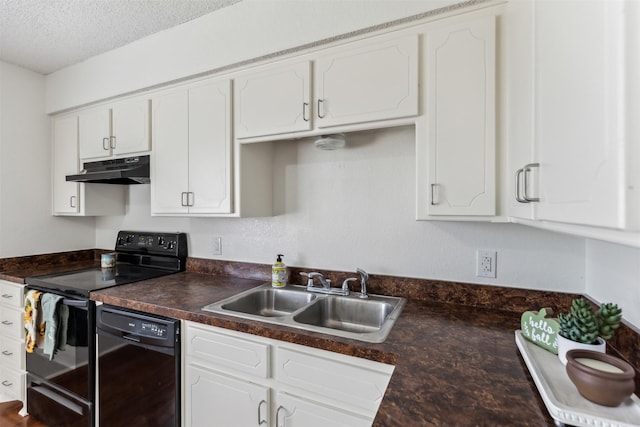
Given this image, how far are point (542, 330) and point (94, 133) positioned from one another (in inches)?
116

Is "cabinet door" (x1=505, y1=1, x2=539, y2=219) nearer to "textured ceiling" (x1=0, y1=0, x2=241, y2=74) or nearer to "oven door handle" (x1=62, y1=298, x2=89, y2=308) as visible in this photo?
"textured ceiling" (x1=0, y1=0, x2=241, y2=74)

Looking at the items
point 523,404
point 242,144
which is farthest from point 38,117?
point 523,404

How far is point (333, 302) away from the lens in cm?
157

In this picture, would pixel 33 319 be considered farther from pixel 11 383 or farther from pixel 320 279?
pixel 320 279

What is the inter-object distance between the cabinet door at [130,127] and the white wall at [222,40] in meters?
0.11

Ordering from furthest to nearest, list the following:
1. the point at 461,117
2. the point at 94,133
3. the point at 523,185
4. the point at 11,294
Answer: the point at 94,133 → the point at 11,294 → the point at 461,117 → the point at 523,185

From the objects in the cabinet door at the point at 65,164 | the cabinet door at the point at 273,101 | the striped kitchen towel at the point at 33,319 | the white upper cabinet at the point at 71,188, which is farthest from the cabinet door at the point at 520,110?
the cabinet door at the point at 65,164

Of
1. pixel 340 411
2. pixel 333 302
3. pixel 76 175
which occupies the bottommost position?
pixel 340 411

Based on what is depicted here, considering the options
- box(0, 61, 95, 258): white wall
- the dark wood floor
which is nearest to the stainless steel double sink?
the dark wood floor

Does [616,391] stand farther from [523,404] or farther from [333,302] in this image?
[333,302]

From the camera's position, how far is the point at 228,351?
127 cm

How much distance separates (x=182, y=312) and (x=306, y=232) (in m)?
0.81

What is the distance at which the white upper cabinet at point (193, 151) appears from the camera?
1.71 metres

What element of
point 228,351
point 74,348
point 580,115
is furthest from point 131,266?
point 580,115
